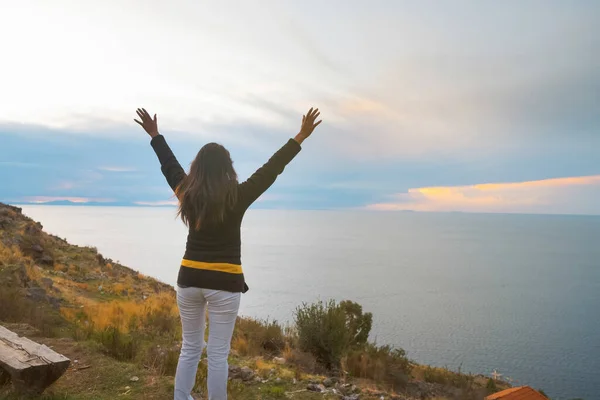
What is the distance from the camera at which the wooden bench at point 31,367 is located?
3.85 m

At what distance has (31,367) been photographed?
386cm

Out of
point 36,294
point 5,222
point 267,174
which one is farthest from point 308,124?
point 5,222

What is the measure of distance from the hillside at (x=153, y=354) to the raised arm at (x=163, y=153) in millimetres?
2456

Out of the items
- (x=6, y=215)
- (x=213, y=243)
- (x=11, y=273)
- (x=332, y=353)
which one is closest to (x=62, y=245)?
(x=6, y=215)

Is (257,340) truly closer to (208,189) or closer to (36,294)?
(36,294)

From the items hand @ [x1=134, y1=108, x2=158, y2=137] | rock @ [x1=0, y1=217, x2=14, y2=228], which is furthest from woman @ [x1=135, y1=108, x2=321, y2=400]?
rock @ [x1=0, y1=217, x2=14, y2=228]

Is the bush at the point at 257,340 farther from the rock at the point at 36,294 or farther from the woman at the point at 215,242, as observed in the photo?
the woman at the point at 215,242

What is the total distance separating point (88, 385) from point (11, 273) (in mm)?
Result: 6602

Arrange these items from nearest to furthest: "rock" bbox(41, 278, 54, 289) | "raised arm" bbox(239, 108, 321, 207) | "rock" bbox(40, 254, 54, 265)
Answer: "raised arm" bbox(239, 108, 321, 207) < "rock" bbox(41, 278, 54, 289) < "rock" bbox(40, 254, 54, 265)

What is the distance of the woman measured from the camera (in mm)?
2771

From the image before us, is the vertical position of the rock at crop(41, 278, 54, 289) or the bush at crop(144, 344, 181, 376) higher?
the rock at crop(41, 278, 54, 289)

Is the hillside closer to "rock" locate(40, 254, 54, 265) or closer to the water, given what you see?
"rock" locate(40, 254, 54, 265)

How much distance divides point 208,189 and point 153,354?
3923 millimetres

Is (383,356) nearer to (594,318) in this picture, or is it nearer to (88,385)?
(88,385)
